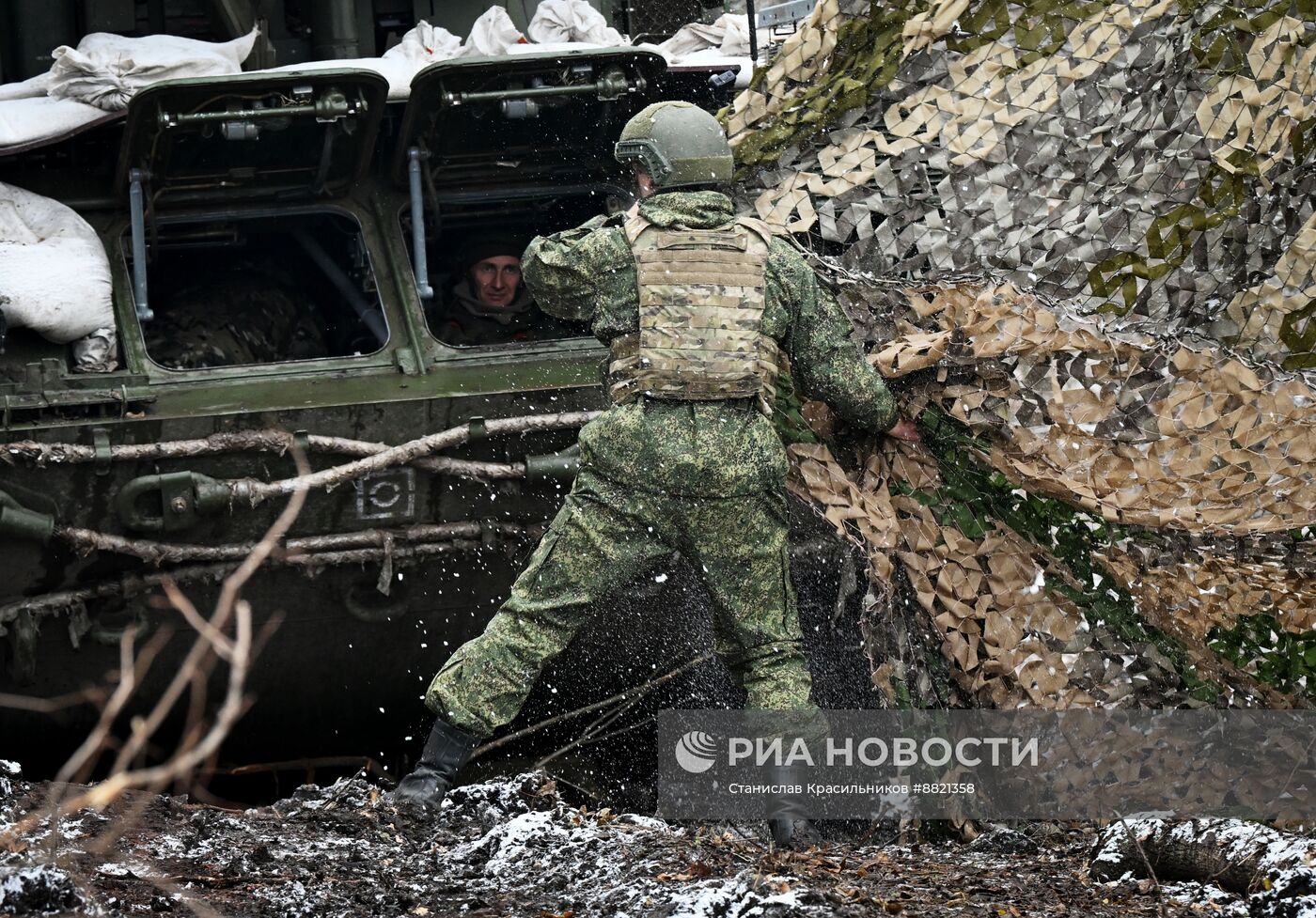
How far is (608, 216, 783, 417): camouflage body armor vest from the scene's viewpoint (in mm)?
4121

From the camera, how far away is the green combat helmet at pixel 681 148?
4207 mm

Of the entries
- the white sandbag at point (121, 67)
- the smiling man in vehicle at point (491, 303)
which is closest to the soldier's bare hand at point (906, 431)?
the smiling man in vehicle at point (491, 303)

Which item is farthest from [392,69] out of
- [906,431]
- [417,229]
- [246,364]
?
[906,431]

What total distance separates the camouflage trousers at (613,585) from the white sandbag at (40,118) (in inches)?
87.2

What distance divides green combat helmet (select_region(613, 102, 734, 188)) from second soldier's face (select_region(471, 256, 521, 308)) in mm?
1871

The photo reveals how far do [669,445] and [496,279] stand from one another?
84.5 inches

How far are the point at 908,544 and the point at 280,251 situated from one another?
2864 mm

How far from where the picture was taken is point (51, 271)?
16.8ft

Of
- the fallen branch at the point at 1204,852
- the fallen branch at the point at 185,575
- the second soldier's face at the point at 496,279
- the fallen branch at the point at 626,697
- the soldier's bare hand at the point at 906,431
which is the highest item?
the second soldier's face at the point at 496,279

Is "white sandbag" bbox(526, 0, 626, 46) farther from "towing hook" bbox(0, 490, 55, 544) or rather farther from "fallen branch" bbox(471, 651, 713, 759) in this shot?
"towing hook" bbox(0, 490, 55, 544)

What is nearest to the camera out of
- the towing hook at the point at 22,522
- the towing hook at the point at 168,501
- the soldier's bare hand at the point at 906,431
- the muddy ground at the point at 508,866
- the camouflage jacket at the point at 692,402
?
the muddy ground at the point at 508,866

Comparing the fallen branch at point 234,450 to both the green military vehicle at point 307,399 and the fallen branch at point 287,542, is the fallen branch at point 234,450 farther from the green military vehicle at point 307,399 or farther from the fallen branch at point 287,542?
the fallen branch at point 287,542

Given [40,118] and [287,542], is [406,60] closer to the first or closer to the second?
[40,118]

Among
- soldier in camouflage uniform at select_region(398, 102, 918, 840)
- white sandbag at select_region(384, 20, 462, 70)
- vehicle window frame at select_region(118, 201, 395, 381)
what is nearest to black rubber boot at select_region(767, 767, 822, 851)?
soldier in camouflage uniform at select_region(398, 102, 918, 840)
